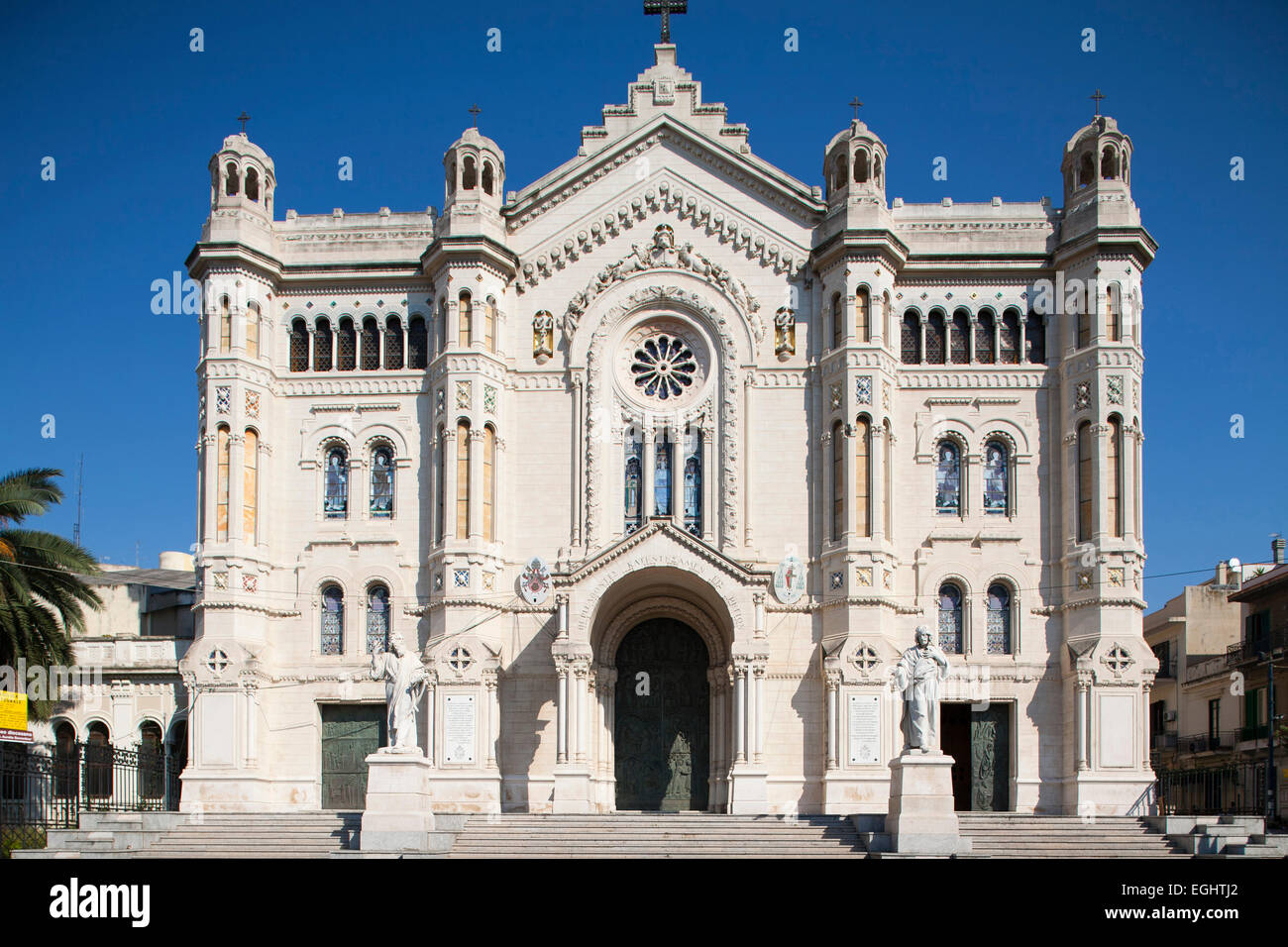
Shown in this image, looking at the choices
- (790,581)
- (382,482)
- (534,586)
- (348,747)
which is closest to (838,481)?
(790,581)

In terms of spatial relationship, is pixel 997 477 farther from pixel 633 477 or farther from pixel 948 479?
pixel 633 477

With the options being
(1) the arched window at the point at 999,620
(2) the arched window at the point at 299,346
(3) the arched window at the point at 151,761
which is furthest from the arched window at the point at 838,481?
(3) the arched window at the point at 151,761

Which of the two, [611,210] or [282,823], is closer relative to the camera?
[282,823]

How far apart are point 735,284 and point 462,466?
8.82 metres

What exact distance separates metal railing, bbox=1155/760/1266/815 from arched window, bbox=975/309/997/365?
11592mm

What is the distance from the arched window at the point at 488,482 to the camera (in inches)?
1565

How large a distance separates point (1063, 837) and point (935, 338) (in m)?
14.5

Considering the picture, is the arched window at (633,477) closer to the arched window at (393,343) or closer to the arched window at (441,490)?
the arched window at (441,490)

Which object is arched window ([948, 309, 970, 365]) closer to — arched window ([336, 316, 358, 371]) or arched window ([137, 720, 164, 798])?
arched window ([336, 316, 358, 371])

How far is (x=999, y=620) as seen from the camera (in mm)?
39531

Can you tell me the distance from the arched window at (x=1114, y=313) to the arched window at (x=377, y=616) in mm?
20179
